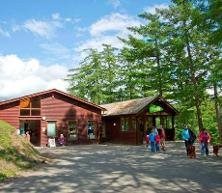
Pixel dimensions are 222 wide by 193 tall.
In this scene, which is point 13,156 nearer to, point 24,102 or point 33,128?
point 24,102

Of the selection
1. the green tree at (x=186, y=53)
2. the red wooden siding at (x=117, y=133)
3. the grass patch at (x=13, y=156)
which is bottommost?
the grass patch at (x=13, y=156)

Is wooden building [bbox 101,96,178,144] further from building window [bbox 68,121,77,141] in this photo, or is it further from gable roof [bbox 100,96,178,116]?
building window [bbox 68,121,77,141]

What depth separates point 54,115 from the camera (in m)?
39.6

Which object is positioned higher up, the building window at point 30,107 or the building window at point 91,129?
the building window at point 30,107

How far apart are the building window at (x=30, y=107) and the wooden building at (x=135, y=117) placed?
735 centimetres

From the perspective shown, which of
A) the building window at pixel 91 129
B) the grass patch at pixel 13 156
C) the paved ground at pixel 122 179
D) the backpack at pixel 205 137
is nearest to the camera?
the paved ground at pixel 122 179

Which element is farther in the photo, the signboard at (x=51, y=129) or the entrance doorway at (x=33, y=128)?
the entrance doorway at (x=33, y=128)

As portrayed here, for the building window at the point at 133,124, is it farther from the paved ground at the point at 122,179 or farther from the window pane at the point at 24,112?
the paved ground at the point at 122,179

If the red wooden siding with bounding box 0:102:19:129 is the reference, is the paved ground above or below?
below

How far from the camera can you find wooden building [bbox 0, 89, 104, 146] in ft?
125

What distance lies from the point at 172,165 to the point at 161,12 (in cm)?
2334

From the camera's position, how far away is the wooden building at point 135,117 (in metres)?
38.1

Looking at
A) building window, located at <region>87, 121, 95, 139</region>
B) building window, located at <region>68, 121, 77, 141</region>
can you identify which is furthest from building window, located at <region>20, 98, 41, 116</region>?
building window, located at <region>87, 121, 95, 139</region>

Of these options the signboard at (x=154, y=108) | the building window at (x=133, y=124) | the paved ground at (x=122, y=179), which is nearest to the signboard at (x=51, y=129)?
the building window at (x=133, y=124)
